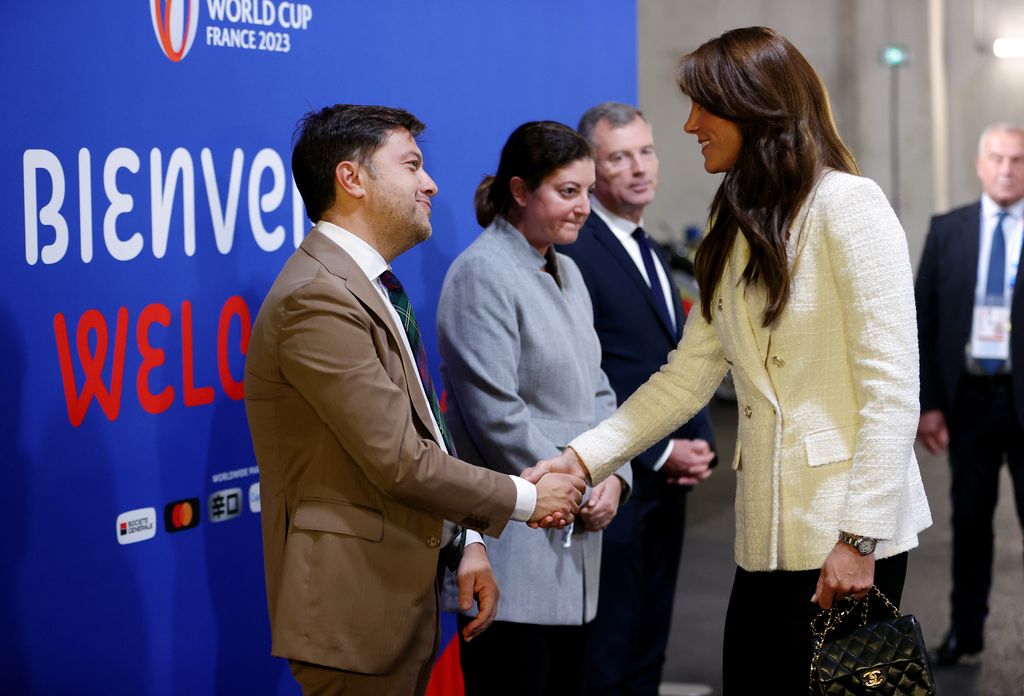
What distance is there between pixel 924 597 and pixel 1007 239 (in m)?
1.60

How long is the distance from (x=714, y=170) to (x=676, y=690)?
237 centimetres

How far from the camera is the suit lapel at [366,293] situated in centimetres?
205

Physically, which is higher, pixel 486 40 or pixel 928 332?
pixel 486 40

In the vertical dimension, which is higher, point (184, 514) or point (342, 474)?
point (342, 474)

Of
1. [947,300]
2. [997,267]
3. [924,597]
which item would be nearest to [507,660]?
[947,300]

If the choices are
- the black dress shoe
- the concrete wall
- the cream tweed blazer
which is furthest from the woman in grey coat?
the concrete wall

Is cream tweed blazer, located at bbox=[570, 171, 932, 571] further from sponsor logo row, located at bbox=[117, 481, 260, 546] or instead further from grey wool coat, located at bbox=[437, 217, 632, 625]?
sponsor logo row, located at bbox=[117, 481, 260, 546]

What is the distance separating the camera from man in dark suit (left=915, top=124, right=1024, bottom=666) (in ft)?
13.9

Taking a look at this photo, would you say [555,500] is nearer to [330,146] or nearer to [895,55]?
[330,146]

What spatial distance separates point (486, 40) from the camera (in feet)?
11.4

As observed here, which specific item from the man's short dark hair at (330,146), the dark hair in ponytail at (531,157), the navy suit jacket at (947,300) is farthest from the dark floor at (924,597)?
the man's short dark hair at (330,146)

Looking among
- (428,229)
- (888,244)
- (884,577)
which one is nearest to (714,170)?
(888,244)

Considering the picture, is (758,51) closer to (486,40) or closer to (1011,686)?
(486,40)

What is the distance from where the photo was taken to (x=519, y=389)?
2809 mm
